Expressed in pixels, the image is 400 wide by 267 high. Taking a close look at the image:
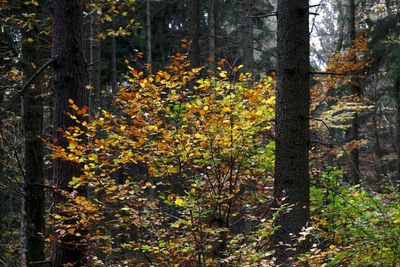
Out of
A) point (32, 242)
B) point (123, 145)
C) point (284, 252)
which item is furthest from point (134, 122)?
point (32, 242)

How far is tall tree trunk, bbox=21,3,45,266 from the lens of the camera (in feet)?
22.2

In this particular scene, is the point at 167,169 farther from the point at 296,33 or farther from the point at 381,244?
the point at 381,244

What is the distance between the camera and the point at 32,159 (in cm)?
709

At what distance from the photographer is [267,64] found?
20.8 meters

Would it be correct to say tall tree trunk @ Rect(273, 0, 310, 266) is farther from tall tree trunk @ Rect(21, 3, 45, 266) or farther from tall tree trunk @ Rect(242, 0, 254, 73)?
tall tree trunk @ Rect(242, 0, 254, 73)

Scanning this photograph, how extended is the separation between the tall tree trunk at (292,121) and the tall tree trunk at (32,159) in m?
3.76

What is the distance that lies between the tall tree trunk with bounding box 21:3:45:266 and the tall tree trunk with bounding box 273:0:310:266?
12.3 ft

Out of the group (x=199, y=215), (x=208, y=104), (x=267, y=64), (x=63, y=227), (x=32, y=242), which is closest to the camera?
(x=199, y=215)

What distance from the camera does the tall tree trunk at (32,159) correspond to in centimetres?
678

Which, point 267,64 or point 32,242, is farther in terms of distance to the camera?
point 267,64

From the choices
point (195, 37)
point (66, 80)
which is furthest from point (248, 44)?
point (66, 80)

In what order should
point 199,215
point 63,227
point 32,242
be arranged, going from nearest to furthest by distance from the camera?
point 199,215 < point 63,227 < point 32,242

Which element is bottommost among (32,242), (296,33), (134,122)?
(32,242)

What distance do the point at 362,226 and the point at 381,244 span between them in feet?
0.84
